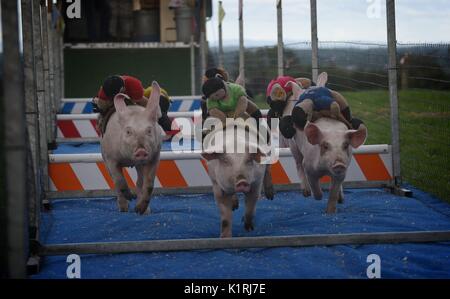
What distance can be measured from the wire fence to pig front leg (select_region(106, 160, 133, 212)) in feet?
8.25

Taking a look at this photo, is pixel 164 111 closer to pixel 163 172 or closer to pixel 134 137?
pixel 134 137

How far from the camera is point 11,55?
360 centimetres

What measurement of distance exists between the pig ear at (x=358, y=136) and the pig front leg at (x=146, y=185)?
1167 millimetres

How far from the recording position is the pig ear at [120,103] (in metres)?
4.80

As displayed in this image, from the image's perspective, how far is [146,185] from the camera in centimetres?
515

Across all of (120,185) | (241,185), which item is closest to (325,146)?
(241,185)

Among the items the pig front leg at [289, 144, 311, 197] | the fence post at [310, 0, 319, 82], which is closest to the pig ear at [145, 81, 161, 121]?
the pig front leg at [289, 144, 311, 197]

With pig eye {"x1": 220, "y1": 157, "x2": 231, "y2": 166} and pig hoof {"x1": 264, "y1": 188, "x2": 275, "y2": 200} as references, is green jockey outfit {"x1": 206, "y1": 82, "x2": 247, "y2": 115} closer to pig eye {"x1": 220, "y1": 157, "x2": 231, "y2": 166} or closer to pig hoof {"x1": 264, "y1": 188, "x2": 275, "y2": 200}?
pig eye {"x1": 220, "y1": 157, "x2": 231, "y2": 166}

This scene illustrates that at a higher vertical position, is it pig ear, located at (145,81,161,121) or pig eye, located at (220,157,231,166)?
pig ear, located at (145,81,161,121)

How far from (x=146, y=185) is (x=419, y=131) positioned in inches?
266

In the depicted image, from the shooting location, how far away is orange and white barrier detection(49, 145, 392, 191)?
285 inches

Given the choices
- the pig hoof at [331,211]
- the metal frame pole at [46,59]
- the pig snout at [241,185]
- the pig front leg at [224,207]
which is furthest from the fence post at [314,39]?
the pig snout at [241,185]
